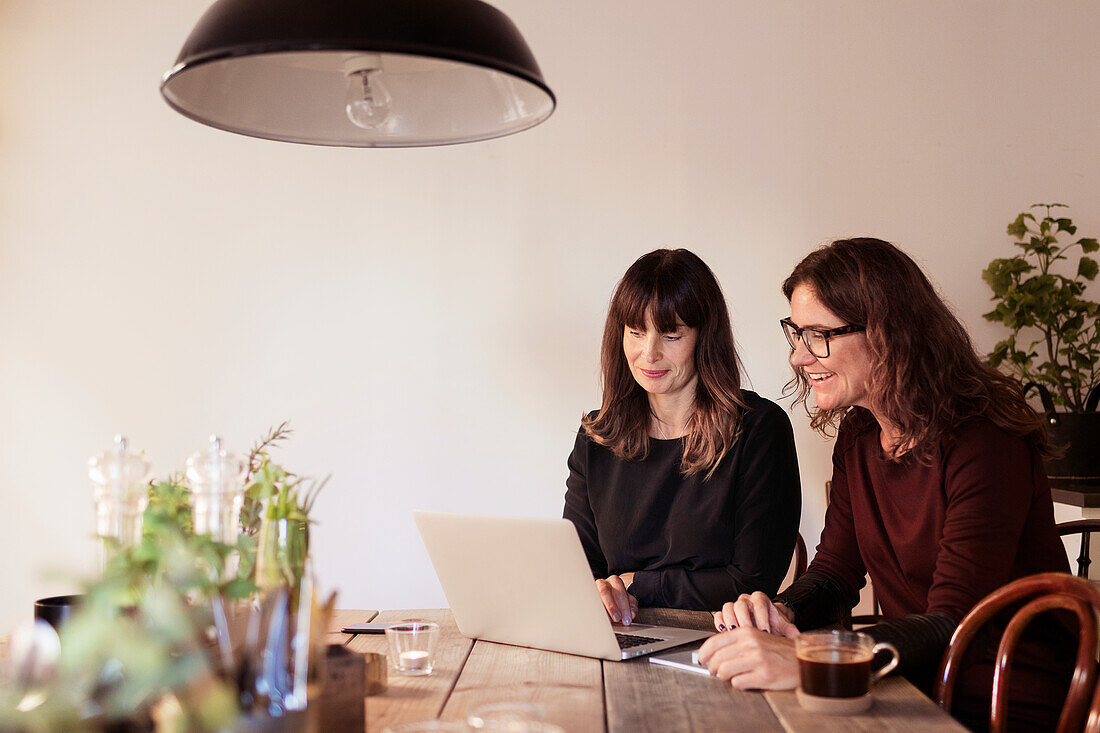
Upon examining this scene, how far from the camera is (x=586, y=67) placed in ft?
9.65

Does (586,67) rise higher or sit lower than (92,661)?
higher

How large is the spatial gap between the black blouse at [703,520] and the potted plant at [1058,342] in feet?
2.56

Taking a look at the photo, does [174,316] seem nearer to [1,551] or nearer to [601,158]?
[1,551]

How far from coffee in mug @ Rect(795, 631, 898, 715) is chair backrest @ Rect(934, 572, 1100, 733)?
0.24 metres

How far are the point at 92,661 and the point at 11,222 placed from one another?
2608mm

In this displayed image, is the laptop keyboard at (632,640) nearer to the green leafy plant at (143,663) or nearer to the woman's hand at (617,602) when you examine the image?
the woman's hand at (617,602)

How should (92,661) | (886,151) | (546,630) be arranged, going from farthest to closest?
1. (886,151)
2. (546,630)
3. (92,661)

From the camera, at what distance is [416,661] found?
1.38 metres

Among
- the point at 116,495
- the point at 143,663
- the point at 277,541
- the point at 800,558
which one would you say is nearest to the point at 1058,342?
the point at 800,558

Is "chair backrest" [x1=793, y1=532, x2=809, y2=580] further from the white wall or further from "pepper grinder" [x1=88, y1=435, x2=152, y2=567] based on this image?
"pepper grinder" [x1=88, y1=435, x2=152, y2=567]

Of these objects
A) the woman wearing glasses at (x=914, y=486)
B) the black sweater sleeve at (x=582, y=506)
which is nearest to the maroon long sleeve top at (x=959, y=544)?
the woman wearing glasses at (x=914, y=486)

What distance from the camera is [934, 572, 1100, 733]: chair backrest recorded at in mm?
1242

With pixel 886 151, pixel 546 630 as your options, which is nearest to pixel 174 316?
pixel 546 630

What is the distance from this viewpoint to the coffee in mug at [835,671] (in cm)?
116
